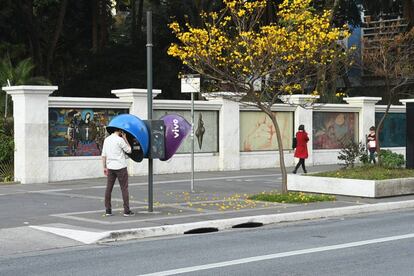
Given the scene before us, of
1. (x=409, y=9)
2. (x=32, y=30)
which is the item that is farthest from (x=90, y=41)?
(x=409, y=9)

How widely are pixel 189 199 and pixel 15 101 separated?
6852 millimetres

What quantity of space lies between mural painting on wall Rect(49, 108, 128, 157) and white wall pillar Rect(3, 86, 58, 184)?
0.44 meters

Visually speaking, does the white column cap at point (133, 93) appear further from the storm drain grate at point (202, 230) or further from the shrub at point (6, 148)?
the storm drain grate at point (202, 230)

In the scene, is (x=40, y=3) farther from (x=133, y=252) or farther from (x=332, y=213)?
(x=133, y=252)

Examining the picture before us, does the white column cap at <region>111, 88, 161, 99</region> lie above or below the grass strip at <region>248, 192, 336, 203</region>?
above

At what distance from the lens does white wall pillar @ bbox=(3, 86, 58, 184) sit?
786 inches

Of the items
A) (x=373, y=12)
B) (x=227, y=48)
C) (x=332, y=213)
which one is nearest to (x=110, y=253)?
(x=332, y=213)

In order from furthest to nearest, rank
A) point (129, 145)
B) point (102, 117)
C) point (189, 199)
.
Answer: point (102, 117) → point (189, 199) → point (129, 145)

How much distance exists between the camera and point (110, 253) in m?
10.2

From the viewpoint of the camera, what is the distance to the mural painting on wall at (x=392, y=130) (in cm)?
3066

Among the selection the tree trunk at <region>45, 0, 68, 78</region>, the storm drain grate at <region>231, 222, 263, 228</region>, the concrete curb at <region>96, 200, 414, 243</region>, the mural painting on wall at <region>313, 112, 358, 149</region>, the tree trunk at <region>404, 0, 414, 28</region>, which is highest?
the tree trunk at <region>404, 0, 414, 28</region>

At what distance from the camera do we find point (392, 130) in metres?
31.1

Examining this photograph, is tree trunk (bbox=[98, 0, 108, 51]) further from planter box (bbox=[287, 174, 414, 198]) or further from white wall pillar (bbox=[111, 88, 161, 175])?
planter box (bbox=[287, 174, 414, 198])

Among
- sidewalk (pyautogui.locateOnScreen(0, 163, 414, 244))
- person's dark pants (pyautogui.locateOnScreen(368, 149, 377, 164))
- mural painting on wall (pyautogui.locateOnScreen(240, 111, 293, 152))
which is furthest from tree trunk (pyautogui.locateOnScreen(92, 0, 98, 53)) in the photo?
sidewalk (pyautogui.locateOnScreen(0, 163, 414, 244))
